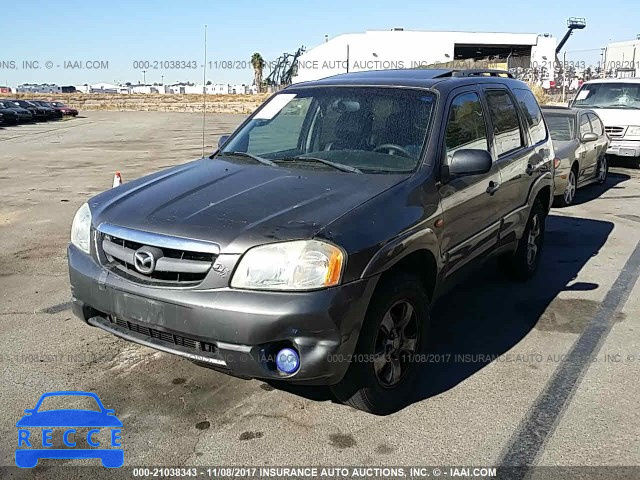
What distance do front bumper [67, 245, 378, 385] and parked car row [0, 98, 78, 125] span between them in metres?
35.2

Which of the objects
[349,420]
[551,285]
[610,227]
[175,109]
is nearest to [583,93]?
[610,227]

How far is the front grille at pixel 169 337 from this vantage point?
3139mm

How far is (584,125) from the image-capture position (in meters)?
11.0

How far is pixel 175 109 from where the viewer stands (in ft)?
198

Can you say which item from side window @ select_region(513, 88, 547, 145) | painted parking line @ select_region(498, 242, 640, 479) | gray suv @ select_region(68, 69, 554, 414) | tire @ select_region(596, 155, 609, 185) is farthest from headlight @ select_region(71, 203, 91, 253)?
tire @ select_region(596, 155, 609, 185)

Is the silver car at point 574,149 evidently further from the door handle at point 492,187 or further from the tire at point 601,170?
the door handle at point 492,187

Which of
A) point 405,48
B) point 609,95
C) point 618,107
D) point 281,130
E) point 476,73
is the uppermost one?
point 405,48

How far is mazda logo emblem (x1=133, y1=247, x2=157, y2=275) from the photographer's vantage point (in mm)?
3176

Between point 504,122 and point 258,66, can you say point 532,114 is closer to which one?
point 504,122

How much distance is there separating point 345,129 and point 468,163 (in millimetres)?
910

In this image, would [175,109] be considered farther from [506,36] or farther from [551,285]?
[551,285]

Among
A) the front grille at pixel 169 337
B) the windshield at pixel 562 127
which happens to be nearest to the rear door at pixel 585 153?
the windshield at pixel 562 127

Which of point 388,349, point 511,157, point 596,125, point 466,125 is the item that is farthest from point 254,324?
point 596,125

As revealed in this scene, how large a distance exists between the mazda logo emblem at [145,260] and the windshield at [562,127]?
8925mm
